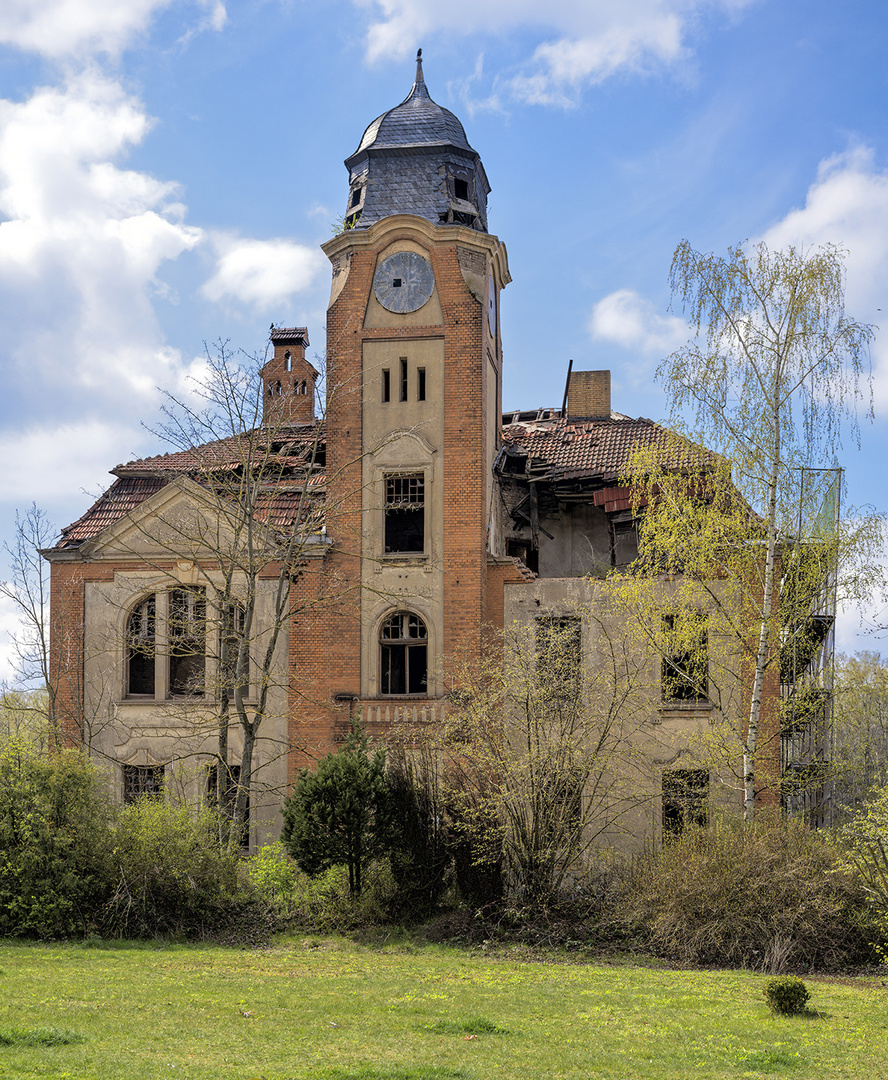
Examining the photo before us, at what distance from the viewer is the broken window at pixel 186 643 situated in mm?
27406

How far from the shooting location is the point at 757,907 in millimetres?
17766

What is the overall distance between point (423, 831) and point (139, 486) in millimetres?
14064

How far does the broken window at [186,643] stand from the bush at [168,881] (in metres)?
7.53

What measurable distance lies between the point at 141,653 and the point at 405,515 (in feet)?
24.2

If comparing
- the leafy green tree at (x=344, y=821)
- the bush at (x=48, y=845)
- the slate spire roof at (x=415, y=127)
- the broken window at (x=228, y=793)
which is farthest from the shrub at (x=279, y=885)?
the slate spire roof at (x=415, y=127)

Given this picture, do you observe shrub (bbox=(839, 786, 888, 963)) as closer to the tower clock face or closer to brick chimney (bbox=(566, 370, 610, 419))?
the tower clock face

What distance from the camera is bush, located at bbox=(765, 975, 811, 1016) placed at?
42.5 feet

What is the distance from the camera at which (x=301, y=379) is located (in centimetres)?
3509

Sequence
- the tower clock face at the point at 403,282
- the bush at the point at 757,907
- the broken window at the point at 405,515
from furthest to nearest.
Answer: the tower clock face at the point at 403,282 → the broken window at the point at 405,515 → the bush at the point at 757,907

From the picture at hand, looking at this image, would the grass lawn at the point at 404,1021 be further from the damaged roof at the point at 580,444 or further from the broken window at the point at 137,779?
the damaged roof at the point at 580,444

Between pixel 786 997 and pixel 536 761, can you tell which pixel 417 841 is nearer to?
pixel 536 761

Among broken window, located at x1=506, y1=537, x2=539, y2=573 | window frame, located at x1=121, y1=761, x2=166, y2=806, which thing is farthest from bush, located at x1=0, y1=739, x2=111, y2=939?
broken window, located at x1=506, y1=537, x2=539, y2=573

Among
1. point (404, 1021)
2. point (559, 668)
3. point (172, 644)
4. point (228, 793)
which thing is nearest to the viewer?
point (404, 1021)

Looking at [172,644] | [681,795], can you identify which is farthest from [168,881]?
[681,795]
